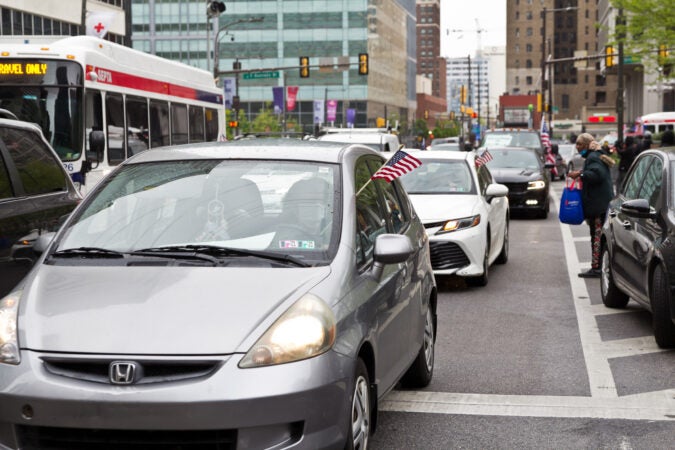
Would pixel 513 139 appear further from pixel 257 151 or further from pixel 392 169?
pixel 257 151

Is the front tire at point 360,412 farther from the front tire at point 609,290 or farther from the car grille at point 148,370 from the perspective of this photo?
the front tire at point 609,290

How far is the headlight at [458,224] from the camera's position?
12.5 metres

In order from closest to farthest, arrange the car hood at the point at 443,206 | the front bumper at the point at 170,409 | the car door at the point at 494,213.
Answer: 1. the front bumper at the point at 170,409
2. the car hood at the point at 443,206
3. the car door at the point at 494,213

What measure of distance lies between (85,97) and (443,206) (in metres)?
6.48

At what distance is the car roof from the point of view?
5973 millimetres

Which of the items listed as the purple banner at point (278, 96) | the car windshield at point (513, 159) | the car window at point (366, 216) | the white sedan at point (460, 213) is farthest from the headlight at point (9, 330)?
the purple banner at point (278, 96)

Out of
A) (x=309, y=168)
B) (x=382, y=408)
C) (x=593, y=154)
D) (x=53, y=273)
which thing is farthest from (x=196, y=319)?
(x=593, y=154)

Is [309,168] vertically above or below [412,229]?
above

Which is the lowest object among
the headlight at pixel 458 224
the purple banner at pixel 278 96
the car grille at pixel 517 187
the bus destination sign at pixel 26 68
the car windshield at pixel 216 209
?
the car grille at pixel 517 187

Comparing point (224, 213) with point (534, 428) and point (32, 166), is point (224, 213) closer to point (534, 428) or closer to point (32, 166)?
point (534, 428)

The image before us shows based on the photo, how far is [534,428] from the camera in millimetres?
6266

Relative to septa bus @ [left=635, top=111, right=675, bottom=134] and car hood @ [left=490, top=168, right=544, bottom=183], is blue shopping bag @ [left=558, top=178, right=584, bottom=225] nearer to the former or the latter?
car hood @ [left=490, top=168, right=544, bottom=183]

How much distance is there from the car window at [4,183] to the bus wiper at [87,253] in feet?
7.75

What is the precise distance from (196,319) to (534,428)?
2574 millimetres
